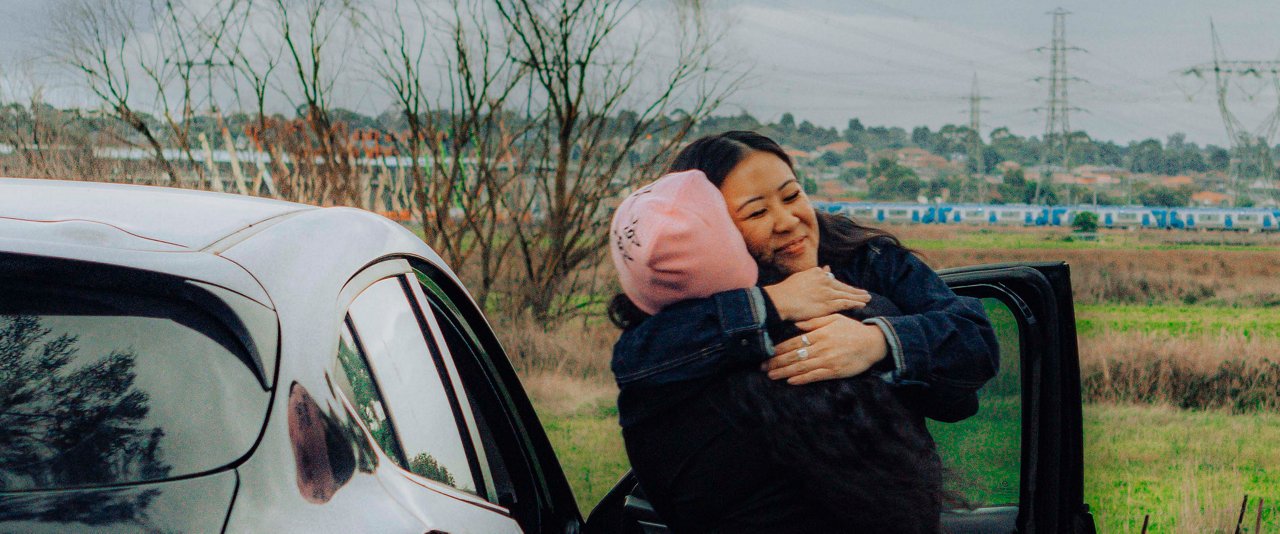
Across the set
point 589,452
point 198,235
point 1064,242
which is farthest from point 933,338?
point 1064,242

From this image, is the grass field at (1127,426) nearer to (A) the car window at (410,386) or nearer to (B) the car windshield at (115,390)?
(A) the car window at (410,386)

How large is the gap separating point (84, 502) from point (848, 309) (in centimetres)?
123

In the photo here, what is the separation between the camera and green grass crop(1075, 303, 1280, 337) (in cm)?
1909

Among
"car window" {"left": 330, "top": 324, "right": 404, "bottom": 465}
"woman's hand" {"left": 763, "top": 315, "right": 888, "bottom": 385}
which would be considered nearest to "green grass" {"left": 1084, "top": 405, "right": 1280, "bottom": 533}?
"woman's hand" {"left": 763, "top": 315, "right": 888, "bottom": 385}

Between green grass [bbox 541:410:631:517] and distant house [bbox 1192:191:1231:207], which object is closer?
green grass [bbox 541:410:631:517]

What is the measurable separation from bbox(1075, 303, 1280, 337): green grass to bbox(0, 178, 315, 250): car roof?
59.3 feet

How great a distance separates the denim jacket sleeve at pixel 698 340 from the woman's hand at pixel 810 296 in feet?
0.09

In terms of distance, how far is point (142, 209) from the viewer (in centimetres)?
163

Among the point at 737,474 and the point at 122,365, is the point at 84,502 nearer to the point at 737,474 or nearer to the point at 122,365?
the point at 122,365

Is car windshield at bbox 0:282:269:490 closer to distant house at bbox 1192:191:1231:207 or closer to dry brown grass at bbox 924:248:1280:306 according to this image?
dry brown grass at bbox 924:248:1280:306

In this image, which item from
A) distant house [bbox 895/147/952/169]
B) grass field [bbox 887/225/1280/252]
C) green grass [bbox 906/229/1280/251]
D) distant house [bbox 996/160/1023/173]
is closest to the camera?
green grass [bbox 906/229/1280/251]

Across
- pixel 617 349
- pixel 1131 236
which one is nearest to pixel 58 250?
pixel 617 349

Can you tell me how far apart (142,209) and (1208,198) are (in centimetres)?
8160

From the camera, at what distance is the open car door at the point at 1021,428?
253 cm
